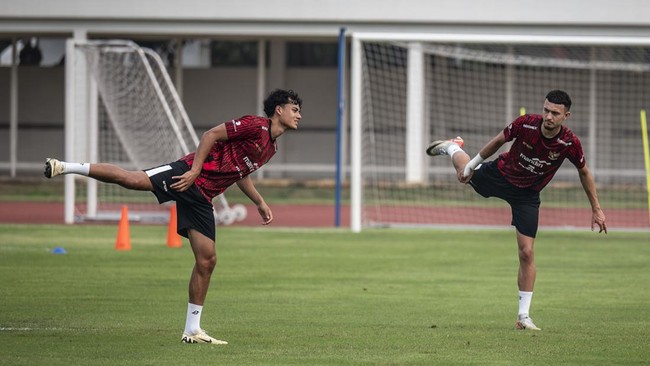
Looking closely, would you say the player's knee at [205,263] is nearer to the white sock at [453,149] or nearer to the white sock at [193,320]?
the white sock at [193,320]

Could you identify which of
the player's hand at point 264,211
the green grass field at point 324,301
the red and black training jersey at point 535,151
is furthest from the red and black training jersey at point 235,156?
the red and black training jersey at point 535,151

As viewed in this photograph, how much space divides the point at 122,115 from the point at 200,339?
16863 millimetres

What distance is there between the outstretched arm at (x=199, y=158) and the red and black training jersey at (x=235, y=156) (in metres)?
0.18

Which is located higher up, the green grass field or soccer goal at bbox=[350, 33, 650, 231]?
soccer goal at bbox=[350, 33, 650, 231]

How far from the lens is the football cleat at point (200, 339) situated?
1005cm

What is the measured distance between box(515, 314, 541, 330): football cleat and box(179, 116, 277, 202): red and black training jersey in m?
2.88

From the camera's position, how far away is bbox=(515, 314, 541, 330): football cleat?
37.2 ft

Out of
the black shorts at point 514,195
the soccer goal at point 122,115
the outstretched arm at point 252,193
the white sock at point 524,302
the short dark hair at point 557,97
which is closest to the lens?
the outstretched arm at point 252,193

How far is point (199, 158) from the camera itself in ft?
32.8

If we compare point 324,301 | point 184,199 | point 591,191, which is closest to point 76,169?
point 184,199

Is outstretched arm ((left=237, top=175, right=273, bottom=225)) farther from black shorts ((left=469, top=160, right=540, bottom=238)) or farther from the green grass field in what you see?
black shorts ((left=469, top=160, right=540, bottom=238))

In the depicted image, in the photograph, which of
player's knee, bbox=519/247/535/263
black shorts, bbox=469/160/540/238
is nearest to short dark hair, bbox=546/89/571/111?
black shorts, bbox=469/160/540/238

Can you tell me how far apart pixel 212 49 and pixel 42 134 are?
6081 millimetres

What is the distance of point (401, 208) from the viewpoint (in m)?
30.8
